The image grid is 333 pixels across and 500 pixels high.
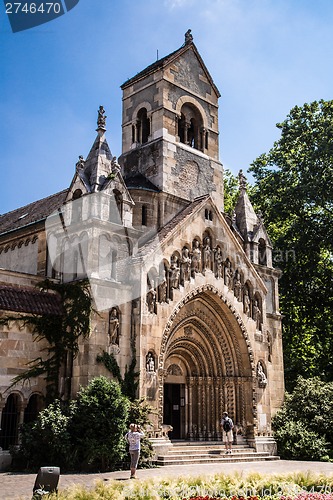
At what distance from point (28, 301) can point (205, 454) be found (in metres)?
9.17

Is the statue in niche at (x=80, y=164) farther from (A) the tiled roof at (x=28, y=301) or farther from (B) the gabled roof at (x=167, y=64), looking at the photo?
(B) the gabled roof at (x=167, y=64)

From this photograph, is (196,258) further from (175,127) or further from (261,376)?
(175,127)

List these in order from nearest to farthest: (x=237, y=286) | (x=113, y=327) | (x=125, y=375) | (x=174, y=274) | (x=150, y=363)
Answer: (x=125, y=375) → (x=113, y=327) → (x=150, y=363) → (x=174, y=274) → (x=237, y=286)

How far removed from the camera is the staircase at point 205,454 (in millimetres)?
21109

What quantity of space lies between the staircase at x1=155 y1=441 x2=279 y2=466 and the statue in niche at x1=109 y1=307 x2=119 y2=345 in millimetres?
4451

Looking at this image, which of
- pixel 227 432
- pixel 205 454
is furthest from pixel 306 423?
pixel 205 454

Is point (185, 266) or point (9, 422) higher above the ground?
point (185, 266)

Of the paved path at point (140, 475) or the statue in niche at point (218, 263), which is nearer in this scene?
the paved path at point (140, 475)

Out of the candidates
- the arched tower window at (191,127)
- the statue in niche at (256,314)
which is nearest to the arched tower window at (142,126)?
the arched tower window at (191,127)

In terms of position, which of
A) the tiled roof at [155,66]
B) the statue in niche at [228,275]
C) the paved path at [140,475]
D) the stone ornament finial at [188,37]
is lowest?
the paved path at [140,475]

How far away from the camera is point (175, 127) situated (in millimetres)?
31047

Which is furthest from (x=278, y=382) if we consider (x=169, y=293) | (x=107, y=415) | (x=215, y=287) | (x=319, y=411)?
(x=107, y=415)

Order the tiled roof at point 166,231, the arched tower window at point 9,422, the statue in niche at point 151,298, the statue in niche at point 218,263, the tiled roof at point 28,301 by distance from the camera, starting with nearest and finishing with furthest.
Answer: the arched tower window at point 9,422 → the tiled roof at point 28,301 → the statue in niche at point 151,298 → the tiled roof at point 166,231 → the statue in niche at point 218,263

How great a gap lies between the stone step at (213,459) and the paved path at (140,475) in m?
0.39
